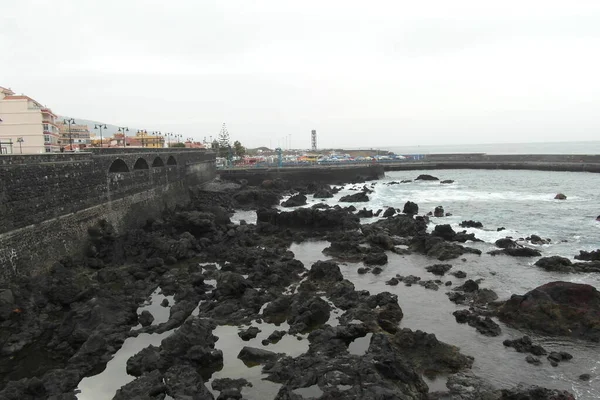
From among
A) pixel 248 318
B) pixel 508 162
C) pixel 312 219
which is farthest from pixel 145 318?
pixel 508 162

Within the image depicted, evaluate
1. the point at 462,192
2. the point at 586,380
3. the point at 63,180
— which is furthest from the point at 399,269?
the point at 462,192

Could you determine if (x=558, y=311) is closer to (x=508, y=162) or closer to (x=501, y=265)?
(x=501, y=265)

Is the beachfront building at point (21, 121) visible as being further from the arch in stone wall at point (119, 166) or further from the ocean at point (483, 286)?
the ocean at point (483, 286)

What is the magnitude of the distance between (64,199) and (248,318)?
12563 millimetres

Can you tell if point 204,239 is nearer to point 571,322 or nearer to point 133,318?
point 133,318

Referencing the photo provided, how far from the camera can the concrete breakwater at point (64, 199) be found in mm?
17969

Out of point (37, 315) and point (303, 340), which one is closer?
point (303, 340)

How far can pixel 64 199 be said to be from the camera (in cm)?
2188

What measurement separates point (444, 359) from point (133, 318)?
37.5 ft

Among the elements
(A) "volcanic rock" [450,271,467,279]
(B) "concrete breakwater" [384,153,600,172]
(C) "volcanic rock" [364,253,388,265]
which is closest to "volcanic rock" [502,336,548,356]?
(A) "volcanic rock" [450,271,467,279]

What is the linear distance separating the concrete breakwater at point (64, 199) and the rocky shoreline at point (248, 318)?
100 cm

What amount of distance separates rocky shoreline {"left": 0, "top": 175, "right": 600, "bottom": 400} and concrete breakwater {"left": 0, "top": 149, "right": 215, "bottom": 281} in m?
1.00

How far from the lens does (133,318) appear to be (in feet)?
53.3

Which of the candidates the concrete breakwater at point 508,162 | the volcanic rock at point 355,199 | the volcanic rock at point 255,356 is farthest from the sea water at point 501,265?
the concrete breakwater at point 508,162
